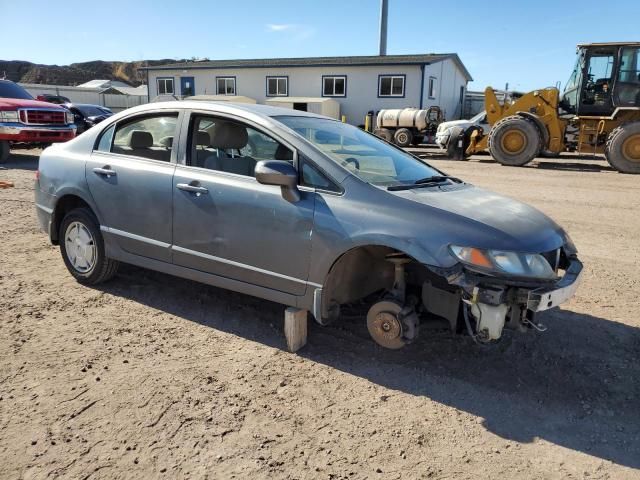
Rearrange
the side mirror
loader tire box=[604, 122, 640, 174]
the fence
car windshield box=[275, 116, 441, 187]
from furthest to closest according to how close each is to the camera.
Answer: the fence, loader tire box=[604, 122, 640, 174], car windshield box=[275, 116, 441, 187], the side mirror

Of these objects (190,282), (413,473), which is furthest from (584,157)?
(413,473)

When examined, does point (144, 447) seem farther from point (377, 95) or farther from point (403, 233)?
point (377, 95)

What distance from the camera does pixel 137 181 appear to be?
4.28 meters

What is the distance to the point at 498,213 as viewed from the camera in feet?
11.2

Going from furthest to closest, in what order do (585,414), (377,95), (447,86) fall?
1. (447,86)
2. (377,95)
3. (585,414)

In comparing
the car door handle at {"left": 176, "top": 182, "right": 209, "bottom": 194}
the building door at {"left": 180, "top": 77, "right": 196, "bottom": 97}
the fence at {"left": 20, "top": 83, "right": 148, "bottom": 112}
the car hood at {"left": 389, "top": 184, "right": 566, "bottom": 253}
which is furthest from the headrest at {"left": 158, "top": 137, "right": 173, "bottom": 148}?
the fence at {"left": 20, "top": 83, "right": 148, "bottom": 112}

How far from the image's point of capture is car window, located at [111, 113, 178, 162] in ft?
14.2

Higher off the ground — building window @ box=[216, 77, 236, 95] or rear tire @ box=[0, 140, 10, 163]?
building window @ box=[216, 77, 236, 95]

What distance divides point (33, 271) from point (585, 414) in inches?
198

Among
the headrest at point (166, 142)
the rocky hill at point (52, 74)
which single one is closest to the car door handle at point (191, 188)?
the headrest at point (166, 142)

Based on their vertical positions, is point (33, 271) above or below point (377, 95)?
below

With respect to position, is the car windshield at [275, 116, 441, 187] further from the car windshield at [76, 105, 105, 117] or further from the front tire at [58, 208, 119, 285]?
the car windshield at [76, 105, 105, 117]

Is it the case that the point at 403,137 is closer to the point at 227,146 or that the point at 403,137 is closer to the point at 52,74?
the point at 227,146

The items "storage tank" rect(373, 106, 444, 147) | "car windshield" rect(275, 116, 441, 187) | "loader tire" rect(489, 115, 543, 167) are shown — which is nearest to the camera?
"car windshield" rect(275, 116, 441, 187)
